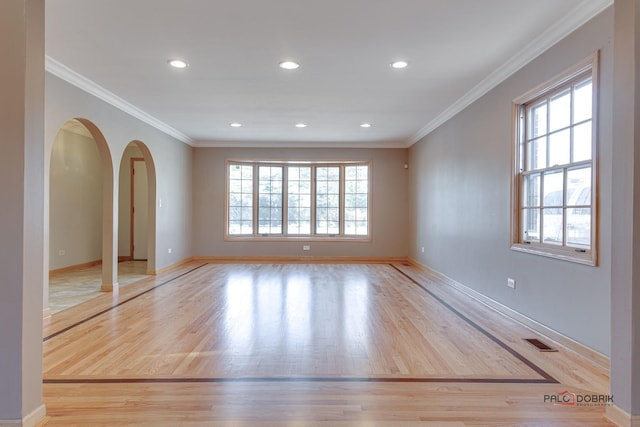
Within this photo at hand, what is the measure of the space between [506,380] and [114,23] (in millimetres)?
4040

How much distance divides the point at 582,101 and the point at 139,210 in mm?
8378

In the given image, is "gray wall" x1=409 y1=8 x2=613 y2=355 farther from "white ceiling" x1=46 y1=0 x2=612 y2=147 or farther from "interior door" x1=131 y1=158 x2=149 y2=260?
"interior door" x1=131 y1=158 x2=149 y2=260

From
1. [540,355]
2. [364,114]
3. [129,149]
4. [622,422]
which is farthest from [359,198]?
[622,422]

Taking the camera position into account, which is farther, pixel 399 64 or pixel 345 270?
pixel 345 270

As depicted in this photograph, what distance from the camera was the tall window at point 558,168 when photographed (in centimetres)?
298

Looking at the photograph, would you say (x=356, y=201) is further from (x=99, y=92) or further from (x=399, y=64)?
(x=99, y=92)

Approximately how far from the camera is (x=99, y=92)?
4.82 meters

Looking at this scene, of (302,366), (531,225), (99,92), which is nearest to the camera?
(302,366)

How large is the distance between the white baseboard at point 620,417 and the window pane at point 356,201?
678 cm

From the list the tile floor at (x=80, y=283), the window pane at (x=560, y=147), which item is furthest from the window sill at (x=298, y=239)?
the window pane at (x=560, y=147)

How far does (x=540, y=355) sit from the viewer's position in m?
2.94

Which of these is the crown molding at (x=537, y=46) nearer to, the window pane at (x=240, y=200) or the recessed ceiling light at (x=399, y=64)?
the recessed ceiling light at (x=399, y=64)

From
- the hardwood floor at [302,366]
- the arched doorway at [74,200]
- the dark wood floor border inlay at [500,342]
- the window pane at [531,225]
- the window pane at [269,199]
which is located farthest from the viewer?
the window pane at [269,199]

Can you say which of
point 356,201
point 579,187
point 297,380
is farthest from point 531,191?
point 356,201
